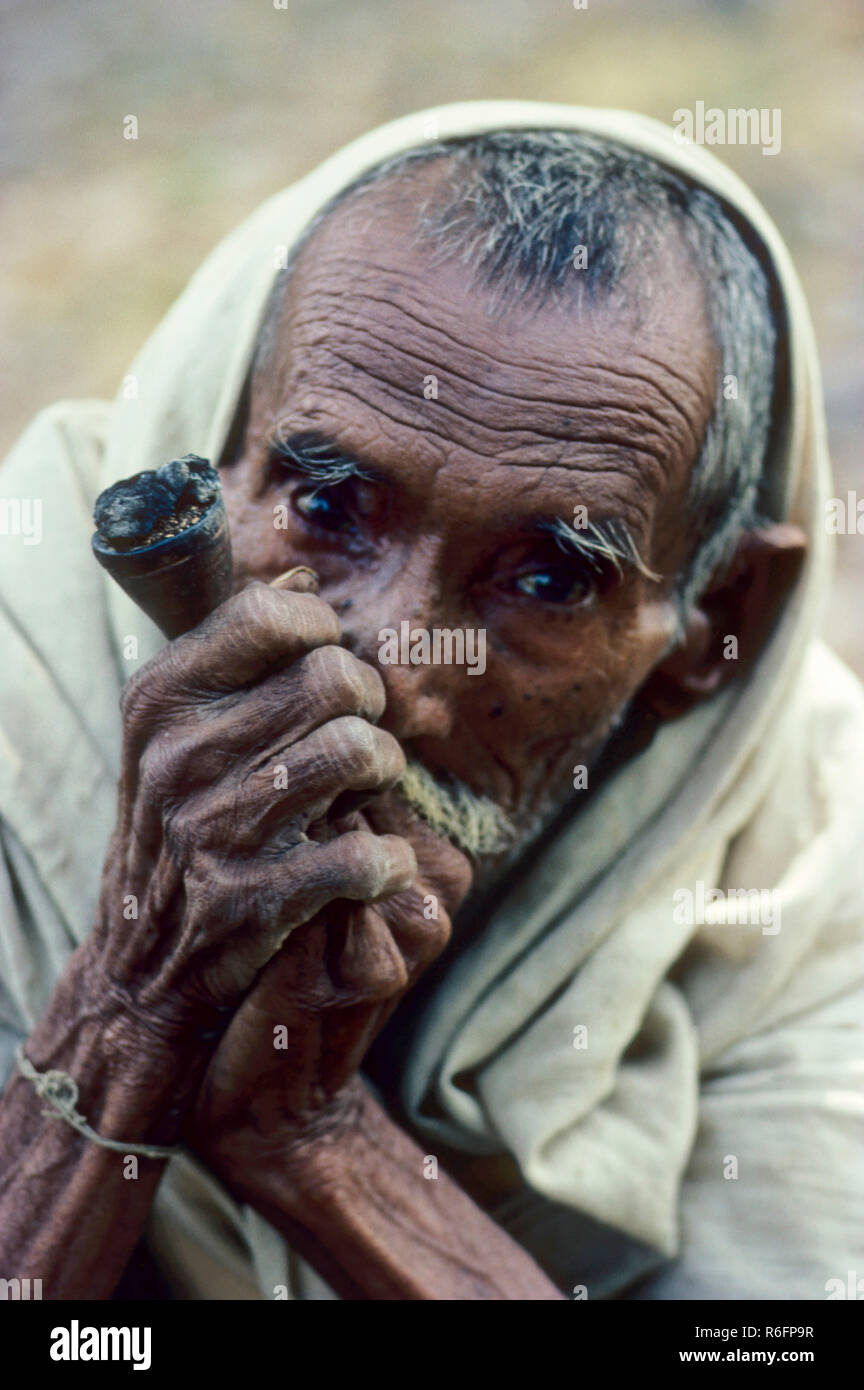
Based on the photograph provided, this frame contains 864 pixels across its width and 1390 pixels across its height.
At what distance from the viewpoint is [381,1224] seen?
224 cm

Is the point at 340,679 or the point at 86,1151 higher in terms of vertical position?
the point at 340,679

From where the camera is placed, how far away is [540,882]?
2.62 metres

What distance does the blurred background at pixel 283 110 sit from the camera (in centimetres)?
566

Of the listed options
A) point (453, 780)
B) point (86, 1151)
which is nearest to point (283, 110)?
point (453, 780)

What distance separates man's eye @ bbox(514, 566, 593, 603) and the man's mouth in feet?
1.01

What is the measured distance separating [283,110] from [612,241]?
439cm

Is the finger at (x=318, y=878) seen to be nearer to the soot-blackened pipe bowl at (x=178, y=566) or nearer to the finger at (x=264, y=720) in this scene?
the finger at (x=264, y=720)

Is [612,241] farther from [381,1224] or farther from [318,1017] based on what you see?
[381,1224]

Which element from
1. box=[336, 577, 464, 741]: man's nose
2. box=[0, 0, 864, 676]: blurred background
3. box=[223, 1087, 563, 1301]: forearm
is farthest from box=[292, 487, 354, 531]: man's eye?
box=[0, 0, 864, 676]: blurred background

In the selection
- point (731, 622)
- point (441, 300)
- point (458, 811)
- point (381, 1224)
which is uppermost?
point (441, 300)

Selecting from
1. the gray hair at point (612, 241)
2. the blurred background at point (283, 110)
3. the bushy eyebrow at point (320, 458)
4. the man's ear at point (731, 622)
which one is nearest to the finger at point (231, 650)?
the bushy eyebrow at point (320, 458)
